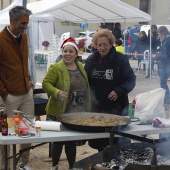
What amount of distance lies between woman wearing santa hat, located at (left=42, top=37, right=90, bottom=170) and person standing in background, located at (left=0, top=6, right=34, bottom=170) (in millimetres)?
318

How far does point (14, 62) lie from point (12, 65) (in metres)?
0.04

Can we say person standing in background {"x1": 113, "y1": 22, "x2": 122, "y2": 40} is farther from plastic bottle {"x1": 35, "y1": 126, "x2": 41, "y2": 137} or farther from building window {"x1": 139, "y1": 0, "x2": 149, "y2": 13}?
building window {"x1": 139, "y1": 0, "x2": 149, "y2": 13}

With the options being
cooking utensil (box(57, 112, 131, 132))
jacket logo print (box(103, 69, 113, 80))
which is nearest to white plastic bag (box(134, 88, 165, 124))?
cooking utensil (box(57, 112, 131, 132))

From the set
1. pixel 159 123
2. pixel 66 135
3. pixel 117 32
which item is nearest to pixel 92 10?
pixel 117 32

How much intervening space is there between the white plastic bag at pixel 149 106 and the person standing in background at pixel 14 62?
121 cm

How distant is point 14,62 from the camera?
4000 millimetres

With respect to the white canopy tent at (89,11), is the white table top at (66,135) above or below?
below

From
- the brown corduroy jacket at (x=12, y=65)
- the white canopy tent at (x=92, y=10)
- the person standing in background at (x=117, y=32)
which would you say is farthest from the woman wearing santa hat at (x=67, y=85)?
the person standing in background at (x=117, y=32)

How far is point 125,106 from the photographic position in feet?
13.7

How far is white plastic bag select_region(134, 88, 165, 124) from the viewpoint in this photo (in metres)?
3.83

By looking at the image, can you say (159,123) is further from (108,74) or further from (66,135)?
(66,135)

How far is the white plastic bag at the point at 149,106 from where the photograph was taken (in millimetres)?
3828

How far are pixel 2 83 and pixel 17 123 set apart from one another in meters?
0.73

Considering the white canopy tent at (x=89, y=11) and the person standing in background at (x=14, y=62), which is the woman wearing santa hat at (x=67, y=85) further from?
the white canopy tent at (x=89, y=11)
